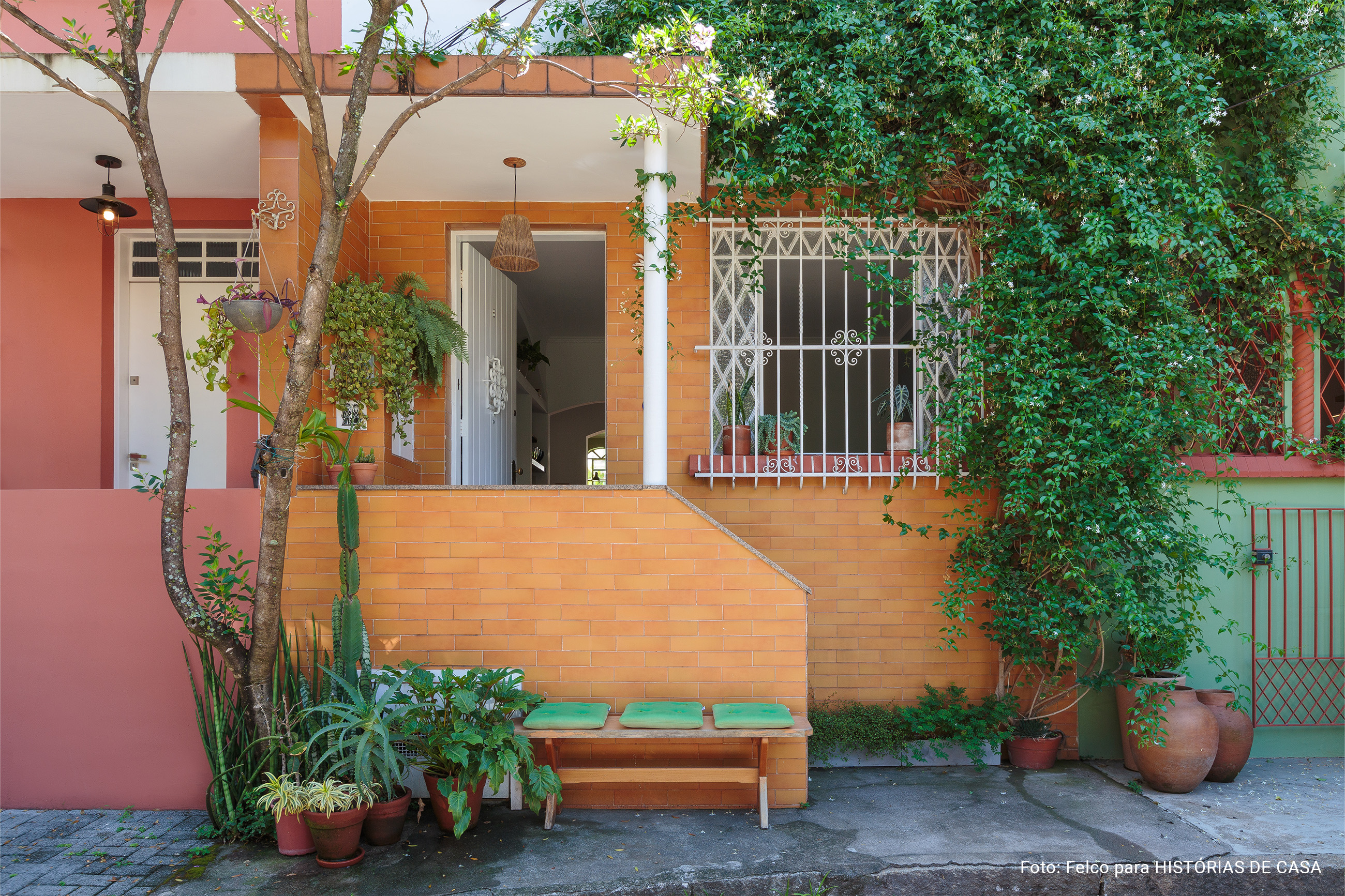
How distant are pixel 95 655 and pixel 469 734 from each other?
2187 mm

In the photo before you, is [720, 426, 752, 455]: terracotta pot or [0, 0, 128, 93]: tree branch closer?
[0, 0, 128, 93]: tree branch

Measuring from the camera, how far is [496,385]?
6492 mm

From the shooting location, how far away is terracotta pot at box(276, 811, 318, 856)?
372 centimetres

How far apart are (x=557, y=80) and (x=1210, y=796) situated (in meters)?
5.21

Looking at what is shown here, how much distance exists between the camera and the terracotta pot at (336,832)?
358cm

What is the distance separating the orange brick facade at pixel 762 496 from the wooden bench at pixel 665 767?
120cm

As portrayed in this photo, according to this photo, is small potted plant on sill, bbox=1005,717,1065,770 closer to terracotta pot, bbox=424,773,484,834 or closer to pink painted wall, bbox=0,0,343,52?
terracotta pot, bbox=424,773,484,834

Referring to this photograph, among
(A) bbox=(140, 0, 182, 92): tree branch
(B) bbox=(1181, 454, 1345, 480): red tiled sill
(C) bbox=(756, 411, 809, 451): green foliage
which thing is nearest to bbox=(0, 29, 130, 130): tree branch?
(A) bbox=(140, 0, 182, 92): tree branch

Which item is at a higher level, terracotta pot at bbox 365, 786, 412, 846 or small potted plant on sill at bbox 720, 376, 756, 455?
small potted plant on sill at bbox 720, 376, 756, 455

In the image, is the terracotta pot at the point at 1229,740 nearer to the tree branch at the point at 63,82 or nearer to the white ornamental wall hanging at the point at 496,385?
the white ornamental wall hanging at the point at 496,385

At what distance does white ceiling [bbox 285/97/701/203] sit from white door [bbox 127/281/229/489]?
5.57ft

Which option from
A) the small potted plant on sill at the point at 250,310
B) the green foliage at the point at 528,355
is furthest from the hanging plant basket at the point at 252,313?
the green foliage at the point at 528,355

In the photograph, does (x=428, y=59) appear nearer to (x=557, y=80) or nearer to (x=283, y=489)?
(x=557, y=80)

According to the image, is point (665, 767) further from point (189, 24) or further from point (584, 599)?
point (189, 24)
